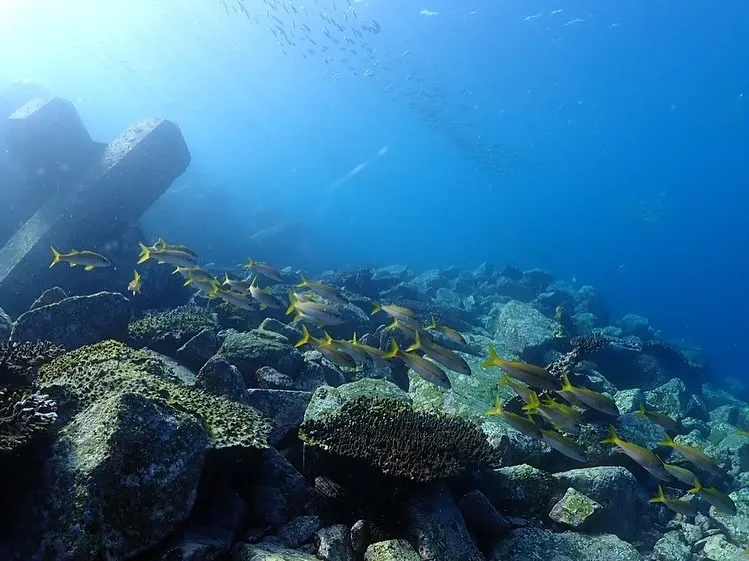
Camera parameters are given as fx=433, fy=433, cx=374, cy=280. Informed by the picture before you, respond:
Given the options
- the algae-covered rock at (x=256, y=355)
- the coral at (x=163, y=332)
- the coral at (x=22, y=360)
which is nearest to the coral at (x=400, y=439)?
the algae-covered rock at (x=256, y=355)

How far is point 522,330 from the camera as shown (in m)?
13.2

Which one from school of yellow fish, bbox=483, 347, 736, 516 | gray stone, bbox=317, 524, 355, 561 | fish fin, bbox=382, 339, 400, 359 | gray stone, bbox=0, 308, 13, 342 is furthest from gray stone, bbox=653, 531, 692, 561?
gray stone, bbox=0, 308, 13, 342

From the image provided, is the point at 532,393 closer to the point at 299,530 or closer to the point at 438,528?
the point at 438,528

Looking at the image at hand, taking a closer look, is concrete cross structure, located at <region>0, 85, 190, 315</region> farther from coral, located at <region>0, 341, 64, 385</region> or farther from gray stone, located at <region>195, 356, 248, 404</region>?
gray stone, located at <region>195, 356, 248, 404</region>

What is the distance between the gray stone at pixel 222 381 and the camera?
5449 mm

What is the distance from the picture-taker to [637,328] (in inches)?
936

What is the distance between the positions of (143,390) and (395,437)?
2460 mm

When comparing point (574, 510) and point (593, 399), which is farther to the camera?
point (593, 399)

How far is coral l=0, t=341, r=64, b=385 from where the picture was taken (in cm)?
430

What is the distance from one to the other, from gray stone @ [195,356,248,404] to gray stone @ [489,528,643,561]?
11.0 ft

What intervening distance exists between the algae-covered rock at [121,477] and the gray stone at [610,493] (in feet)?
14.4

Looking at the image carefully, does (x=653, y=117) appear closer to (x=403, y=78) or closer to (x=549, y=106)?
(x=549, y=106)

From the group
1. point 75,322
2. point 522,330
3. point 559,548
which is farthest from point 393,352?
point 522,330

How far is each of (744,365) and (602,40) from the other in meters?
37.9
